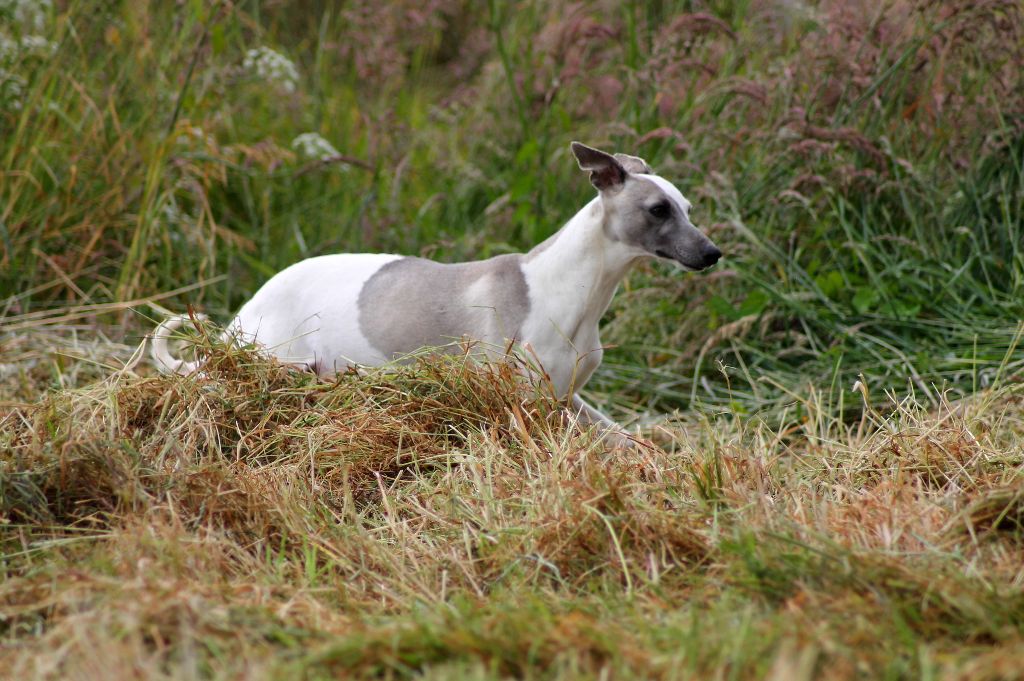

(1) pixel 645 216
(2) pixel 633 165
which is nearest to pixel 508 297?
(1) pixel 645 216

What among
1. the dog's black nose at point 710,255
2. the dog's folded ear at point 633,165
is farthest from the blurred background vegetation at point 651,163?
the dog's folded ear at point 633,165

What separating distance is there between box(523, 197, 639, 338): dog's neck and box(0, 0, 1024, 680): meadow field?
369 millimetres

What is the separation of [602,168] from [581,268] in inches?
12.8

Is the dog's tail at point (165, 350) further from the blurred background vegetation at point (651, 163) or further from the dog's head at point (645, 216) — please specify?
the dog's head at point (645, 216)

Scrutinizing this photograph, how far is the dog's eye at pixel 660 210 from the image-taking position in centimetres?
360

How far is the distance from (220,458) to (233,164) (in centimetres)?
243

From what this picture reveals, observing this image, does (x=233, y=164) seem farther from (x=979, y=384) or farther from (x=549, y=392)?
(x=979, y=384)

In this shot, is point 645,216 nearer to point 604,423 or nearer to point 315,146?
point 604,423

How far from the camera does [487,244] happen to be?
16.7 feet

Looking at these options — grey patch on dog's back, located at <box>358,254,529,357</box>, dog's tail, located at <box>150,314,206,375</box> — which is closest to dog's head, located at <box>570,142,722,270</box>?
grey patch on dog's back, located at <box>358,254,529,357</box>

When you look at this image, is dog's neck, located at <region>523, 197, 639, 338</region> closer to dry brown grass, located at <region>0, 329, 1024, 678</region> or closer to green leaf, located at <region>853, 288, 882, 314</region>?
dry brown grass, located at <region>0, 329, 1024, 678</region>

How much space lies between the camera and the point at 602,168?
3.63m

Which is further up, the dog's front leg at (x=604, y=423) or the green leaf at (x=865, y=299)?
the green leaf at (x=865, y=299)

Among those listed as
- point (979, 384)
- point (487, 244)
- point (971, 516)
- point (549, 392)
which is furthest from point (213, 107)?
point (971, 516)
